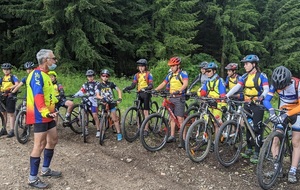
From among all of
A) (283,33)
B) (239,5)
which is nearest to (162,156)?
(239,5)

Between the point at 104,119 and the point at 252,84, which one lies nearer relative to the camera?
the point at 252,84

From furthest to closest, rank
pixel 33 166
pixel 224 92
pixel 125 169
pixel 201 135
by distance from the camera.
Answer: pixel 224 92, pixel 201 135, pixel 125 169, pixel 33 166

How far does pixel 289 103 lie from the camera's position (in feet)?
17.8

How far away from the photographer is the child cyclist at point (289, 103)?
201 inches

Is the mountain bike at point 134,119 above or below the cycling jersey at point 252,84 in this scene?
below

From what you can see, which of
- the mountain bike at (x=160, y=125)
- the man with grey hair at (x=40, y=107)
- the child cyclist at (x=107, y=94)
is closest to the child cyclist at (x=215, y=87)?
the mountain bike at (x=160, y=125)

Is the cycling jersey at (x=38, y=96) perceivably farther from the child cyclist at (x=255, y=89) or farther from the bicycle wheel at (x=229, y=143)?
the child cyclist at (x=255, y=89)

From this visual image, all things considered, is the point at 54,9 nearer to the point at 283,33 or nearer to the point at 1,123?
the point at 1,123

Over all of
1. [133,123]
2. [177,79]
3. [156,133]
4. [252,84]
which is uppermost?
[177,79]

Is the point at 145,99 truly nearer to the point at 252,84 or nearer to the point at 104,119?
the point at 104,119

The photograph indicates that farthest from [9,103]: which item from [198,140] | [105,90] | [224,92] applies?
[224,92]

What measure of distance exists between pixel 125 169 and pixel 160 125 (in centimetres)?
168

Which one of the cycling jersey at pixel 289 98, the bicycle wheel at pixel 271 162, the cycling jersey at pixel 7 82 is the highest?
the cycling jersey at pixel 7 82

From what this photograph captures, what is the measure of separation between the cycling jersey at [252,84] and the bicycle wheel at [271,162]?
4.25 feet
